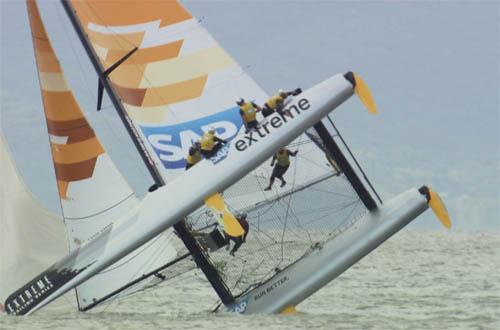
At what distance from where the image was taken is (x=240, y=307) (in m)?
12.7

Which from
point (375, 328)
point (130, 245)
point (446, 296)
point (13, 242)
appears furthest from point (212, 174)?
point (446, 296)

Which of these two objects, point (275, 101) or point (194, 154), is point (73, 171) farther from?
point (275, 101)

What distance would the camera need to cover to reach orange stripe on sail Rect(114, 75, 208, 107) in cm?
1420

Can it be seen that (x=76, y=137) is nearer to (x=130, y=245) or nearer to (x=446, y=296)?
(x=130, y=245)

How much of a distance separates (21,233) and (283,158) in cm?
501

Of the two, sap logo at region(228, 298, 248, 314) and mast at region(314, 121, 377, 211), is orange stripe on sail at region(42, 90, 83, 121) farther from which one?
mast at region(314, 121, 377, 211)

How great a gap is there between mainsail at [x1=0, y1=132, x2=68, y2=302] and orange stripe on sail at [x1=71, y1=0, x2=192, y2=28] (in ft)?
10.2

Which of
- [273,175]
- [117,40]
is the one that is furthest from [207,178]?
[117,40]

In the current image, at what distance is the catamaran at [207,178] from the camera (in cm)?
1194

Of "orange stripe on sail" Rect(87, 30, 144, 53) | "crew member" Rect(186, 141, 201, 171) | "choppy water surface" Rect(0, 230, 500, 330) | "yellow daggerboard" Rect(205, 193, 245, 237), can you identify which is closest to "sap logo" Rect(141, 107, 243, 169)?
"orange stripe on sail" Rect(87, 30, 144, 53)

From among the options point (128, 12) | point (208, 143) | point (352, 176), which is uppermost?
point (128, 12)

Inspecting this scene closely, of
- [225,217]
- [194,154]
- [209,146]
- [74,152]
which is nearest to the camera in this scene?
[225,217]

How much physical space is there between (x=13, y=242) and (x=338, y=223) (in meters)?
5.32

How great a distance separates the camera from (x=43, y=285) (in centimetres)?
1246
